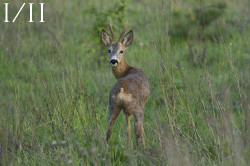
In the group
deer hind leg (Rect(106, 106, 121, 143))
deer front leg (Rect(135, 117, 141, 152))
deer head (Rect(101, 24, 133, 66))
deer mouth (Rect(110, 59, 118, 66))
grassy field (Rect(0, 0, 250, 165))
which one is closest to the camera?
grassy field (Rect(0, 0, 250, 165))

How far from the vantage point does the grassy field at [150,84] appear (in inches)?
166

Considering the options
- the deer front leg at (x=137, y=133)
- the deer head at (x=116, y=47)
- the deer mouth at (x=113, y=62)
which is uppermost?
the deer head at (x=116, y=47)

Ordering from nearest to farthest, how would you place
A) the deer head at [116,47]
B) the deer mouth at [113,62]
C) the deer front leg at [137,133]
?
the deer front leg at [137,133] < the deer mouth at [113,62] < the deer head at [116,47]

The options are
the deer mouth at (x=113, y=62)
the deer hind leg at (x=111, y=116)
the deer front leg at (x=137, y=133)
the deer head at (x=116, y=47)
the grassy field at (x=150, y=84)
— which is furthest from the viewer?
the deer head at (x=116, y=47)

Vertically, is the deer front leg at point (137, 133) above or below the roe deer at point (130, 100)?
below

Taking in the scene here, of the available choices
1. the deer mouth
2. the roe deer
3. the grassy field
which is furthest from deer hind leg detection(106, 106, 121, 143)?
the deer mouth

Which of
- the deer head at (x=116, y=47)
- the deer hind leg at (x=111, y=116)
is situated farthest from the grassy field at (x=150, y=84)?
the deer head at (x=116, y=47)

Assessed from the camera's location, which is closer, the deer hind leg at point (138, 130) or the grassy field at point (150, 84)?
the grassy field at point (150, 84)

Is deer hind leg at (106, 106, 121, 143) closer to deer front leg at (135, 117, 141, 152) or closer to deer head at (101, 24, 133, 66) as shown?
deer front leg at (135, 117, 141, 152)

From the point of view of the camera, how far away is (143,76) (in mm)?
5305

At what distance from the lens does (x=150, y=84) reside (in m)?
6.59

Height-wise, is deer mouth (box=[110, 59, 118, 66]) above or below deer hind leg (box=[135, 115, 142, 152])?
above

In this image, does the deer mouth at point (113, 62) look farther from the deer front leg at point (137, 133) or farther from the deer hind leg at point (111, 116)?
the deer front leg at point (137, 133)

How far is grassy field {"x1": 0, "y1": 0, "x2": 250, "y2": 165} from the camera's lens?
4.23 meters
